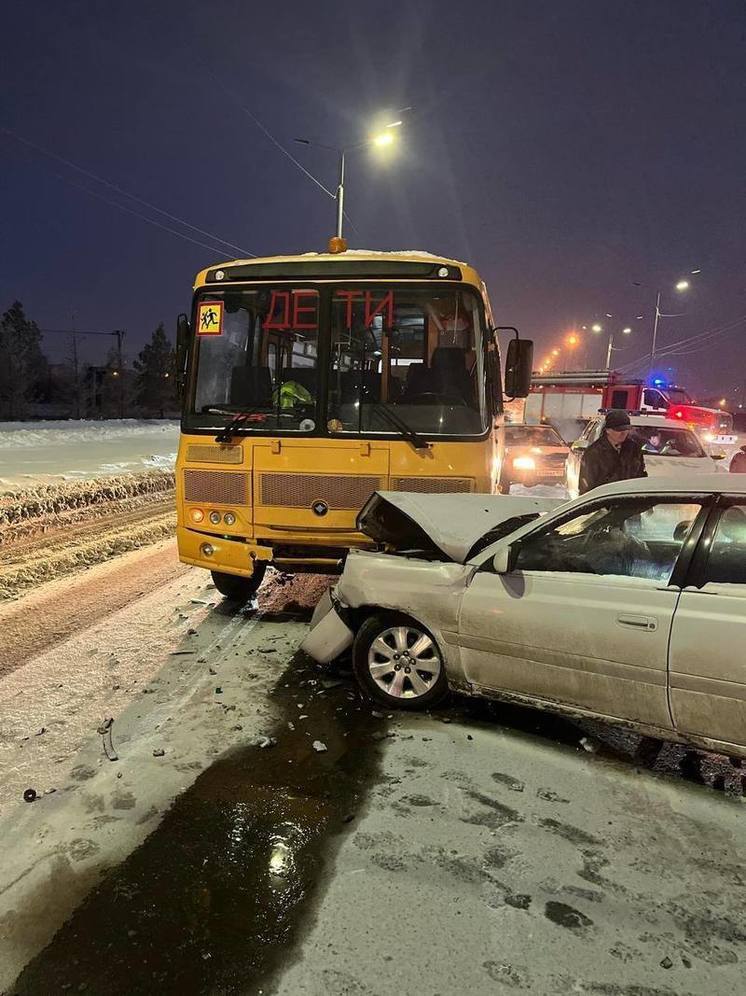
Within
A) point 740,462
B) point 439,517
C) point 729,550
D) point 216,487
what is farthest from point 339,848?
point 740,462

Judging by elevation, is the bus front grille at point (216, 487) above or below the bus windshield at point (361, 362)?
below

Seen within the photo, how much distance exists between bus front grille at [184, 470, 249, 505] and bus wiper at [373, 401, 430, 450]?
1.27 metres

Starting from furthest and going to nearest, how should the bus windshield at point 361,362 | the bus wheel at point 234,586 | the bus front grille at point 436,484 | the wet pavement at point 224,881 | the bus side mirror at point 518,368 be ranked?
the bus wheel at point 234,586, the bus side mirror at point 518,368, the bus windshield at point 361,362, the bus front grille at point 436,484, the wet pavement at point 224,881

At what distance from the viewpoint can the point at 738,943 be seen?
7.56ft

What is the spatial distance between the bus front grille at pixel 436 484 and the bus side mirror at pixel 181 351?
214 centimetres

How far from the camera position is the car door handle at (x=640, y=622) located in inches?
125

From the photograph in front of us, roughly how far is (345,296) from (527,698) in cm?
350

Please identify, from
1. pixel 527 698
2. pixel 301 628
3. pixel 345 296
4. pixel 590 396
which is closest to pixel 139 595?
pixel 301 628

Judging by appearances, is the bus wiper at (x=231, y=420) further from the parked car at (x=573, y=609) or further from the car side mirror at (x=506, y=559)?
the car side mirror at (x=506, y=559)

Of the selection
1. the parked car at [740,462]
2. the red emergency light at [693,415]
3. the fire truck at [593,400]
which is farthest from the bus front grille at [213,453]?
the red emergency light at [693,415]

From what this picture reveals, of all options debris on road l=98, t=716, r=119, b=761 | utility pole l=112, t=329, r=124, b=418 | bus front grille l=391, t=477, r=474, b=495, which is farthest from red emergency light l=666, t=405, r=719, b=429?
utility pole l=112, t=329, r=124, b=418

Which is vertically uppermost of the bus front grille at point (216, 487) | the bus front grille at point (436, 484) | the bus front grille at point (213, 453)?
the bus front grille at point (213, 453)

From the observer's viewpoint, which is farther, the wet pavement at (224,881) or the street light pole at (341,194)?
the street light pole at (341,194)

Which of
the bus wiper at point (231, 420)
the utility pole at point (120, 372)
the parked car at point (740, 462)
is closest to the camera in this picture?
the bus wiper at point (231, 420)
